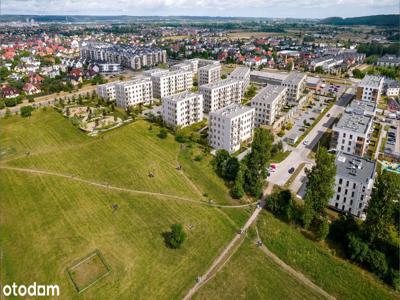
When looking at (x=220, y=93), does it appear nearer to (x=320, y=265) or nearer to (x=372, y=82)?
(x=372, y=82)

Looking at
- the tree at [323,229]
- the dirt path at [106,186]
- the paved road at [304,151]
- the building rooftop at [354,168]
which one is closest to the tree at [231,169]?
the paved road at [304,151]

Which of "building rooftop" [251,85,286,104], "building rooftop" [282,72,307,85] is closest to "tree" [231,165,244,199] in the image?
"building rooftop" [251,85,286,104]

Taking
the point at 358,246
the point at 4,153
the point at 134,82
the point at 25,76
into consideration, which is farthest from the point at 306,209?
the point at 25,76

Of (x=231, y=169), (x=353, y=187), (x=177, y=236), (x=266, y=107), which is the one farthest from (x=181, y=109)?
(x=353, y=187)

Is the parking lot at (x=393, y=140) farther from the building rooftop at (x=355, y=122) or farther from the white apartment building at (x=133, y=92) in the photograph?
the white apartment building at (x=133, y=92)

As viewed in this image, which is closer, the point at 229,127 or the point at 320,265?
the point at 320,265

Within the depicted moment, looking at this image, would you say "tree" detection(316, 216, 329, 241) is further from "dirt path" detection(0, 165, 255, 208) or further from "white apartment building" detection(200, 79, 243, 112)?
"white apartment building" detection(200, 79, 243, 112)

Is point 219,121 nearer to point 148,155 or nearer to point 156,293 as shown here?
point 148,155
